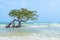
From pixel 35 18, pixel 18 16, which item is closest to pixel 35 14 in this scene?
pixel 35 18

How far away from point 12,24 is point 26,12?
281cm

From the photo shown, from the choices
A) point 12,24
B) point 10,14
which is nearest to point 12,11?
point 10,14

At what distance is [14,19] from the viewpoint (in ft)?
92.5

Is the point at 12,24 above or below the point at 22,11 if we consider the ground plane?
below

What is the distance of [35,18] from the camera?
28766mm

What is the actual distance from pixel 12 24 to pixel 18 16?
6.56ft

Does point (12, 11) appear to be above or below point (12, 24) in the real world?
above

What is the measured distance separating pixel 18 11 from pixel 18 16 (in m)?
0.79

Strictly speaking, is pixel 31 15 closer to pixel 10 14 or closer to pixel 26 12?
pixel 26 12

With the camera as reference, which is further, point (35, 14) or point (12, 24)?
point (35, 14)

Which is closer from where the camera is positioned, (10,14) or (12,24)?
(12,24)

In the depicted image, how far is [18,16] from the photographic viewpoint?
28688 mm

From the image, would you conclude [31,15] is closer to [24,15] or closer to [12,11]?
[24,15]

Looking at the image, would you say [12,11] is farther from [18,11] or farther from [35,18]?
[35,18]
